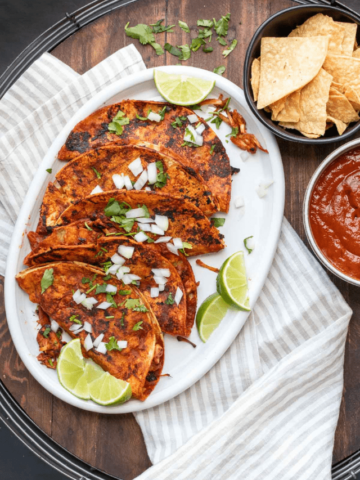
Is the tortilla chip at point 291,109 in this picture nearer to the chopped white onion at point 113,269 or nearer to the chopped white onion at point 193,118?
the chopped white onion at point 193,118

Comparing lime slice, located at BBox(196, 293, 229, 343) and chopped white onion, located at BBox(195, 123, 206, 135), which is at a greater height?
chopped white onion, located at BBox(195, 123, 206, 135)

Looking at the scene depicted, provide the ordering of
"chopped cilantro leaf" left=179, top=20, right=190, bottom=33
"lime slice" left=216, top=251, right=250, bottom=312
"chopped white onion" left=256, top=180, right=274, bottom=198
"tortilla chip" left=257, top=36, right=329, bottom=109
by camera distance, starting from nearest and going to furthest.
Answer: "tortilla chip" left=257, top=36, right=329, bottom=109
"lime slice" left=216, top=251, right=250, bottom=312
"chopped white onion" left=256, top=180, right=274, bottom=198
"chopped cilantro leaf" left=179, top=20, right=190, bottom=33

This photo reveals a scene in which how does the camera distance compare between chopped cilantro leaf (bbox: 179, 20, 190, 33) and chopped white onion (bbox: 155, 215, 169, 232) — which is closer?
chopped white onion (bbox: 155, 215, 169, 232)

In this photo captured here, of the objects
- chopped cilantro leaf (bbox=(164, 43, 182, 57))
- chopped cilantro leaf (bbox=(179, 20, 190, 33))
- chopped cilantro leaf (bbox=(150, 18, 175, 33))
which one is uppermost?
chopped cilantro leaf (bbox=(150, 18, 175, 33))

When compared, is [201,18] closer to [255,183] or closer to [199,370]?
[255,183]

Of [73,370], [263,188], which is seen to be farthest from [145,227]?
[73,370]

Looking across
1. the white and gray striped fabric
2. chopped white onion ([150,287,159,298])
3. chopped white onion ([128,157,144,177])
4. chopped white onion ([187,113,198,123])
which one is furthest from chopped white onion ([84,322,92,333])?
chopped white onion ([187,113,198,123])

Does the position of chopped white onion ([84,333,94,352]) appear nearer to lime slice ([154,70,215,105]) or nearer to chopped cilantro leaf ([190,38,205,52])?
lime slice ([154,70,215,105])

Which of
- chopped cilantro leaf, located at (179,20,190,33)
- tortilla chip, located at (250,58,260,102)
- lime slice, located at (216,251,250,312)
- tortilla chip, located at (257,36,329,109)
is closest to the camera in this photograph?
tortilla chip, located at (257,36,329,109)
